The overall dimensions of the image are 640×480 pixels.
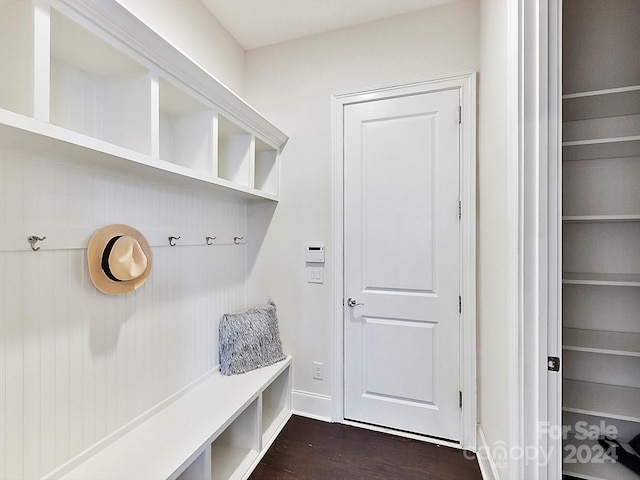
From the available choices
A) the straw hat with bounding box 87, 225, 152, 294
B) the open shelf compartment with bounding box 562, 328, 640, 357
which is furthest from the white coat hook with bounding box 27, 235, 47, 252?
the open shelf compartment with bounding box 562, 328, 640, 357

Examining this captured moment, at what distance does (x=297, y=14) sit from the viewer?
2.01 m

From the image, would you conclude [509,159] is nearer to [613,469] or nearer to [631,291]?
[631,291]

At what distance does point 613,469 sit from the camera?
4.44ft

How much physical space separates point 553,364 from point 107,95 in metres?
2.03

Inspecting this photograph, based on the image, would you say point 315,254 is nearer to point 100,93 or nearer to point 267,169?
point 267,169

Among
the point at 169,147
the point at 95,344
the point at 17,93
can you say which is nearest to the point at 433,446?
the point at 95,344

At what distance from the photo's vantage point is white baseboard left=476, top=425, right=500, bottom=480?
4.95ft

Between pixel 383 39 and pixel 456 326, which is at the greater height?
pixel 383 39

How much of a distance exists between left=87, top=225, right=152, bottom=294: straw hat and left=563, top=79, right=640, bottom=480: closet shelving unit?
197cm

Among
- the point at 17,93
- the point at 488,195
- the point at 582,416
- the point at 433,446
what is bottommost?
the point at 433,446

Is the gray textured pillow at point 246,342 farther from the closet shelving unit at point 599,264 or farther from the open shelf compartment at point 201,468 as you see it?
the closet shelving unit at point 599,264

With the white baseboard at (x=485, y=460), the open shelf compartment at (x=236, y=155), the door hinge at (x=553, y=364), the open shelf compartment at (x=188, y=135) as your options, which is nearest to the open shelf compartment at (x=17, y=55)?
the open shelf compartment at (x=188, y=135)

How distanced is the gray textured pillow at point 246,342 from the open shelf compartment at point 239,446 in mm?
288

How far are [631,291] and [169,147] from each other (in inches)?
96.5
